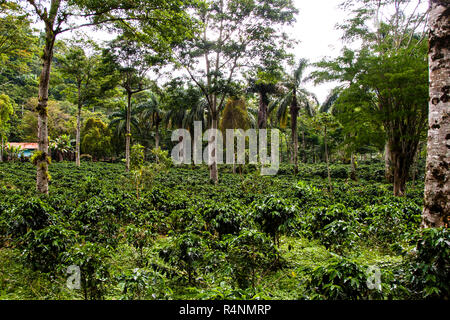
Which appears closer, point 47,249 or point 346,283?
point 346,283

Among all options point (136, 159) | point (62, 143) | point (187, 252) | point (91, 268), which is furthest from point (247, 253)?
point (62, 143)

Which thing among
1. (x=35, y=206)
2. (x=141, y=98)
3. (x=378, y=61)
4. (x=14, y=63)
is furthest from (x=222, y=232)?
(x=141, y=98)

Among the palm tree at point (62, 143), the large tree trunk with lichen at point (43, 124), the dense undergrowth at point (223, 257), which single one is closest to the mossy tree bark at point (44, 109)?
the large tree trunk with lichen at point (43, 124)

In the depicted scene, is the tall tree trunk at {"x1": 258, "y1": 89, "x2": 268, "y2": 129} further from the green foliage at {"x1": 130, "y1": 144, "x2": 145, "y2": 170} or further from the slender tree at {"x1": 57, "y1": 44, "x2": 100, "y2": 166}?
the green foliage at {"x1": 130, "y1": 144, "x2": 145, "y2": 170}

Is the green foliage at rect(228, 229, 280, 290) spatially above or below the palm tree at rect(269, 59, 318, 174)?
below

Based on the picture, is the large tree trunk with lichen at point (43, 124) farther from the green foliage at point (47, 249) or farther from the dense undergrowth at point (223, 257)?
the green foliage at point (47, 249)

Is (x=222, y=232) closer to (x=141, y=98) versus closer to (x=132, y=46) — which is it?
(x=132, y=46)

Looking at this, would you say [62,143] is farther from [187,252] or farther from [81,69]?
[81,69]

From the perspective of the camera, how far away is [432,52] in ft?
13.0

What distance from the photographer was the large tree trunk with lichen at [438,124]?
3688mm

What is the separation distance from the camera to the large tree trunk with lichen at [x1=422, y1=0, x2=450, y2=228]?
3688 millimetres

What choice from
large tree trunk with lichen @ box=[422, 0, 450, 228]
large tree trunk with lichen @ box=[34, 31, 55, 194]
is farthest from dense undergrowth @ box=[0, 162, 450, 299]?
large tree trunk with lichen @ box=[34, 31, 55, 194]

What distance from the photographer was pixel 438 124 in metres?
3.83
